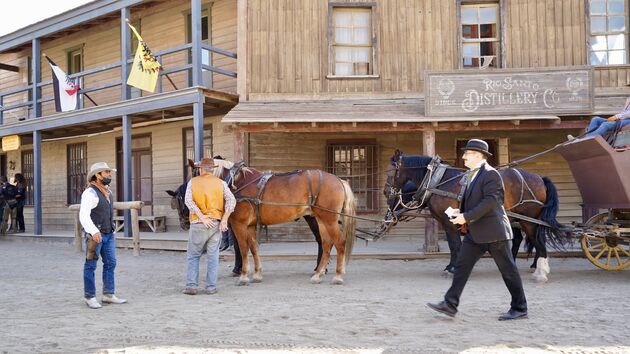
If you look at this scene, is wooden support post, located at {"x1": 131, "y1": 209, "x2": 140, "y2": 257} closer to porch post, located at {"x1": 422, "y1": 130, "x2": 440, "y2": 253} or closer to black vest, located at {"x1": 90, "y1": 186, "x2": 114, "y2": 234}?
black vest, located at {"x1": 90, "y1": 186, "x2": 114, "y2": 234}

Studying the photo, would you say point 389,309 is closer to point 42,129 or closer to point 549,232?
point 549,232

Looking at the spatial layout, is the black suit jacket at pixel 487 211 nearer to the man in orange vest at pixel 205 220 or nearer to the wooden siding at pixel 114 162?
the man in orange vest at pixel 205 220

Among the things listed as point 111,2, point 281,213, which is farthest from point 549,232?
point 111,2

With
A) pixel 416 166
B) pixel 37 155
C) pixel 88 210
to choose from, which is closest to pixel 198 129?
pixel 416 166

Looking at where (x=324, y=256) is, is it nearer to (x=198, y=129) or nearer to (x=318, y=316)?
(x=318, y=316)

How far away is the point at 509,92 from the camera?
11.2 meters

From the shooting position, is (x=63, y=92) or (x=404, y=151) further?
(x=63, y=92)

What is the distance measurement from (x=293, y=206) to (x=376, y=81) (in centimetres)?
537

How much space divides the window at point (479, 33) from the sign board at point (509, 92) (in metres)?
1.73

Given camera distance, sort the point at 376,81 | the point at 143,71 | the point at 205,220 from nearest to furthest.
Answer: the point at 205,220 < the point at 143,71 < the point at 376,81

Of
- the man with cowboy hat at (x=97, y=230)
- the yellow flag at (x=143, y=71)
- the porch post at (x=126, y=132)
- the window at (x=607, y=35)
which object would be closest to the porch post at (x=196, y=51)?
the yellow flag at (x=143, y=71)

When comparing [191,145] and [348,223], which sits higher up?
[191,145]

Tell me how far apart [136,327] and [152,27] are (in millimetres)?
12554

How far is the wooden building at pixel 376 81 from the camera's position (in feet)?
36.8
